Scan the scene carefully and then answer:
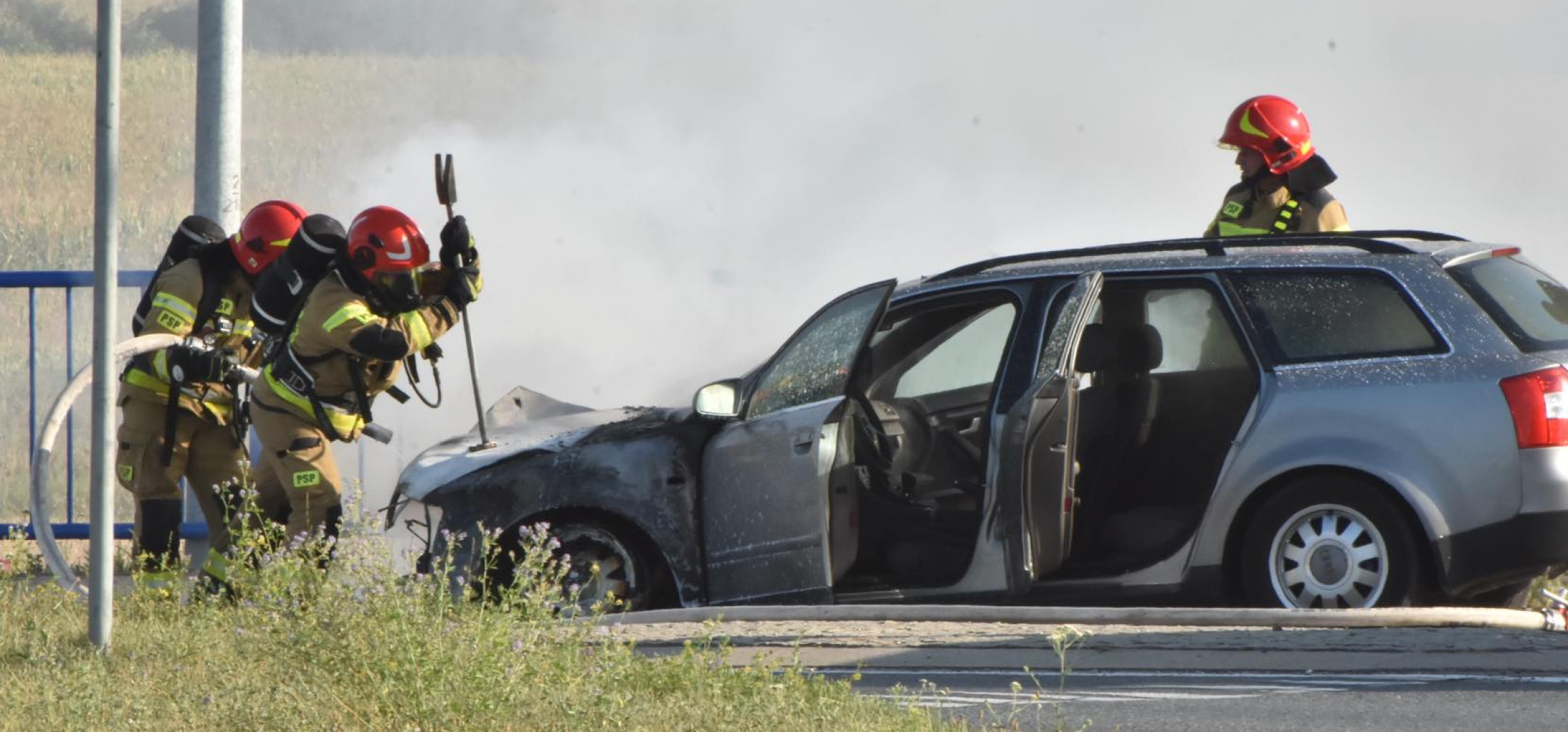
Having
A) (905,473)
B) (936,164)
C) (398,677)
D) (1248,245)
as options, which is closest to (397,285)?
(905,473)

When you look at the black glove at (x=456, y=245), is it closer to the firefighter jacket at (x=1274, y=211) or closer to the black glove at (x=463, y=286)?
the black glove at (x=463, y=286)

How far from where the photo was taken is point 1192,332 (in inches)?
368

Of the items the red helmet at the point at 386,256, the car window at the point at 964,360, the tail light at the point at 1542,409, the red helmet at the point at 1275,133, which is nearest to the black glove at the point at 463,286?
the red helmet at the point at 386,256

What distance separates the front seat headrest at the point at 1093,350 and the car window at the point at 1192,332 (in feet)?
0.76

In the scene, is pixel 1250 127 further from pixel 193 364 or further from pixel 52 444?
pixel 52 444

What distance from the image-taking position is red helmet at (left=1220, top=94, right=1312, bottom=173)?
9.75 meters

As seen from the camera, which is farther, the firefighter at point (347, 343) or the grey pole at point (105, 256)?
the firefighter at point (347, 343)

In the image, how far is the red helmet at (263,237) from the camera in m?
9.42

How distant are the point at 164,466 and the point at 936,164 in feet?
47.7

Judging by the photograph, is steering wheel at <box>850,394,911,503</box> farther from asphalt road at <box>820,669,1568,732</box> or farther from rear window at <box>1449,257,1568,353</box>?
rear window at <box>1449,257,1568,353</box>

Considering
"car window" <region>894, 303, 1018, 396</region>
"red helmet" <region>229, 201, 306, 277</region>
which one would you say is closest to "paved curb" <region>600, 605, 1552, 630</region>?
"car window" <region>894, 303, 1018, 396</region>

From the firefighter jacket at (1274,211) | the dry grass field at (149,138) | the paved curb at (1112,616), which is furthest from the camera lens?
the dry grass field at (149,138)

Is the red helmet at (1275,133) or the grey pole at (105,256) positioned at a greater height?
the red helmet at (1275,133)

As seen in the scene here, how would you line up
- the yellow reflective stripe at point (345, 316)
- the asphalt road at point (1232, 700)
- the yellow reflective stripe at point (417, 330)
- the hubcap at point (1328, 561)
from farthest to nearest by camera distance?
the yellow reflective stripe at point (417, 330) < the yellow reflective stripe at point (345, 316) < the hubcap at point (1328, 561) < the asphalt road at point (1232, 700)
